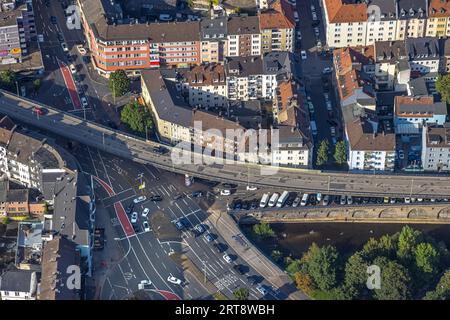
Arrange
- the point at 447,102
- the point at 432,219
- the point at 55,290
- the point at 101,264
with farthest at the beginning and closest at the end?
the point at 447,102
the point at 432,219
the point at 101,264
the point at 55,290

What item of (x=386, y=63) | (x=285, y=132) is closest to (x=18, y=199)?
(x=285, y=132)

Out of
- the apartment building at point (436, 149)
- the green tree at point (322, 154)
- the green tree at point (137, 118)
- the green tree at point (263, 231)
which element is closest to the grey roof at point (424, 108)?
the apartment building at point (436, 149)

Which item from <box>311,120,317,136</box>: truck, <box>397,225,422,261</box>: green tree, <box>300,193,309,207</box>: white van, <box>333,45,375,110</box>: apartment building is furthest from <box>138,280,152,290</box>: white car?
<box>333,45,375,110</box>: apartment building

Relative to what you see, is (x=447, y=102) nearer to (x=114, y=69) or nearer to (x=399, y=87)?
(x=399, y=87)

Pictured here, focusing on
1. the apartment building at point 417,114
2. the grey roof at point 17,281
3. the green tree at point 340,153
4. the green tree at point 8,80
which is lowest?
the grey roof at point 17,281

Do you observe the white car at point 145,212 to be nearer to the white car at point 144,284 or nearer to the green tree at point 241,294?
the white car at point 144,284

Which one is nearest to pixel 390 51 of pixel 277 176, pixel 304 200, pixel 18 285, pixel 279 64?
pixel 279 64
